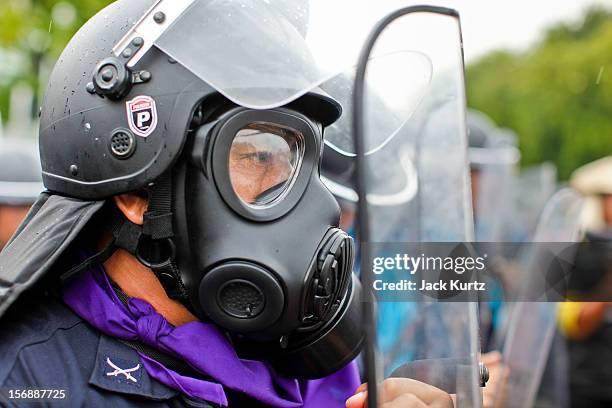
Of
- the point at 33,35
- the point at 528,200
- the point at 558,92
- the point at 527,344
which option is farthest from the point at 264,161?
the point at 558,92

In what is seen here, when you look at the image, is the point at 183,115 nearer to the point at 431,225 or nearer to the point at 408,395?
the point at 431,225

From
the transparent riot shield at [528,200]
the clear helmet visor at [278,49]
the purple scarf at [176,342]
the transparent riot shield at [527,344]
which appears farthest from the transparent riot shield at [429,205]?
the transparent riot shield at [528,200]

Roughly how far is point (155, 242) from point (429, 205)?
775 mm

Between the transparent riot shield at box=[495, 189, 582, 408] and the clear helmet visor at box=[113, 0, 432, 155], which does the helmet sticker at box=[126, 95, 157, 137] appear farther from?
the transparent riot shield at box=[495, 189, 582, 408]

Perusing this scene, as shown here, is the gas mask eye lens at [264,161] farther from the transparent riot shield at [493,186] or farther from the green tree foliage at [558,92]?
the green tree foliage at [558,92]

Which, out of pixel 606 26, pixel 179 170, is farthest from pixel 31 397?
pixel 606 26

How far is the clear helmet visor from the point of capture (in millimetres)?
1917

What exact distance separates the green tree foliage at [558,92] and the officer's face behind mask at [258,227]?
32.1 meters

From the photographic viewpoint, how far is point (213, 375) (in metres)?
2.12

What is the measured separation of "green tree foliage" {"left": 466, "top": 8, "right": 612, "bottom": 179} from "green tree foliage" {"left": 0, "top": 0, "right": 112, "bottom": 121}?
2583 cm

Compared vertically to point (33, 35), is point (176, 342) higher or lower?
lower

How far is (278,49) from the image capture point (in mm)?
2047

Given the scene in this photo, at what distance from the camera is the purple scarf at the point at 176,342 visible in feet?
6.83

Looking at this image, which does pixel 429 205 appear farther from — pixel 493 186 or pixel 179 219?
pixel 493 186
